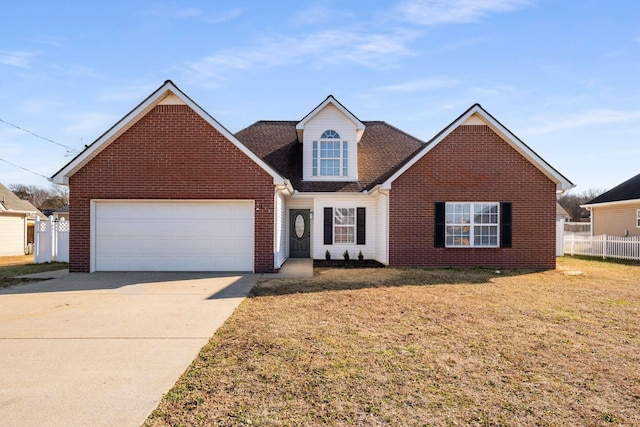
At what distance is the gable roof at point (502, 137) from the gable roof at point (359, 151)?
1.57 metres

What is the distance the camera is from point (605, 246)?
1945 centimetres

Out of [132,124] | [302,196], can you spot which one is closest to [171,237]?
[132,124]

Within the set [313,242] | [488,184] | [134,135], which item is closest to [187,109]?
[134,135]

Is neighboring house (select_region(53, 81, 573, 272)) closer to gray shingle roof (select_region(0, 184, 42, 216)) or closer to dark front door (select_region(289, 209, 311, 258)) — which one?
dark front door (select_region(289, 209, 311, 258))

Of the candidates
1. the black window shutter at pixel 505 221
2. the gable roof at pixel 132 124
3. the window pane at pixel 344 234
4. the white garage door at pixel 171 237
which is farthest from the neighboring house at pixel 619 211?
the white garage door at pixel 171 237

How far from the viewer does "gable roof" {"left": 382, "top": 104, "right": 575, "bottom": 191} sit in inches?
547

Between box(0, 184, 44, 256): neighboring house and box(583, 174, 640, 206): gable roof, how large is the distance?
103ft

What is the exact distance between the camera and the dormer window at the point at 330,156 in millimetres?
16609

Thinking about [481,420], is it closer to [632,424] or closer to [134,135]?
[632,424]

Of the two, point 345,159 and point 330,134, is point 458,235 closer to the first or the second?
point 345,159

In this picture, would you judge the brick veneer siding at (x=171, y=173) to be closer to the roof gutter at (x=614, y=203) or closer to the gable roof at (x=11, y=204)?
the gable roof at (x=11, y=204)

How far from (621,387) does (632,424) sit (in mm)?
866

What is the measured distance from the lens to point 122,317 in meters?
6.85

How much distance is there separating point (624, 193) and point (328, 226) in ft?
58.1
